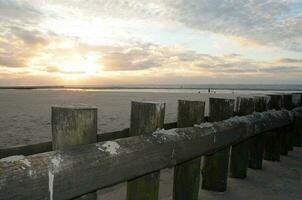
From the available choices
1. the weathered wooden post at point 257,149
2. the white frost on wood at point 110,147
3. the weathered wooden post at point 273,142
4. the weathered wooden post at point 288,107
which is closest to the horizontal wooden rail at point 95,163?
the white frost on wood at point 110,147

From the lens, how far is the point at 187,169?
10.7 ft

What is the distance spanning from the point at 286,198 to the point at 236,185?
24.0 inches

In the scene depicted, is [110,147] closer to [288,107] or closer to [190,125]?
[190,125]

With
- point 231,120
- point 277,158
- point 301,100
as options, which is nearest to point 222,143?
point 231,120

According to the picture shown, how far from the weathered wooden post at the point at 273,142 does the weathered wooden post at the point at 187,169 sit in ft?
9.21

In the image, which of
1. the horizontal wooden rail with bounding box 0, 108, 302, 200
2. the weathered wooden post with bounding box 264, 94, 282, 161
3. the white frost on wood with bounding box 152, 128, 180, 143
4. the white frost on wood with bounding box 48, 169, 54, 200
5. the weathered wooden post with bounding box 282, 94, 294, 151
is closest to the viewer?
the horizontal wooden rail with bounding box 0, 108, 302, 200

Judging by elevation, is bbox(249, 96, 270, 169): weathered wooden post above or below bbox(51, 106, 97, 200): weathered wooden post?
below

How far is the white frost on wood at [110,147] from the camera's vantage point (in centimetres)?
196

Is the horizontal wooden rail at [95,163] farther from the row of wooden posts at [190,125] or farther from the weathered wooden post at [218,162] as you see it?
the weathered wooden post at [218,162]

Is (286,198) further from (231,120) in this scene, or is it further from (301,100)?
(301,100)

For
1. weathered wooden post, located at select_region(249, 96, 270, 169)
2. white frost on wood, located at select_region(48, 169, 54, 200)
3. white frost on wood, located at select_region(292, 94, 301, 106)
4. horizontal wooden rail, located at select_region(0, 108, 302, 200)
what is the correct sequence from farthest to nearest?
white frost on wood, located at select_region(292, 94, 301, 106)
weathered wooden post, located at select_region(249, 96, 270, 169)
white frost on wood, located at select_region(48, 169, 54, 200)
horizontal wooden rail, located at select_region(0, 108, 302, 200)

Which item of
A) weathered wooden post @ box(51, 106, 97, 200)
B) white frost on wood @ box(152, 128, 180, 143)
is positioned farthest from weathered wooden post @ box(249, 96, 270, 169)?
weathered wooden post @ box(51, 106, 97, 200)

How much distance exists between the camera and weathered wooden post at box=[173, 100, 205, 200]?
3225 millimetres

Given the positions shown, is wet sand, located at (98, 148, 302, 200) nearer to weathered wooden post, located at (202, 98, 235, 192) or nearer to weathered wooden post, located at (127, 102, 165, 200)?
weathered wooden post, located at (202, 98, 235, 192)
